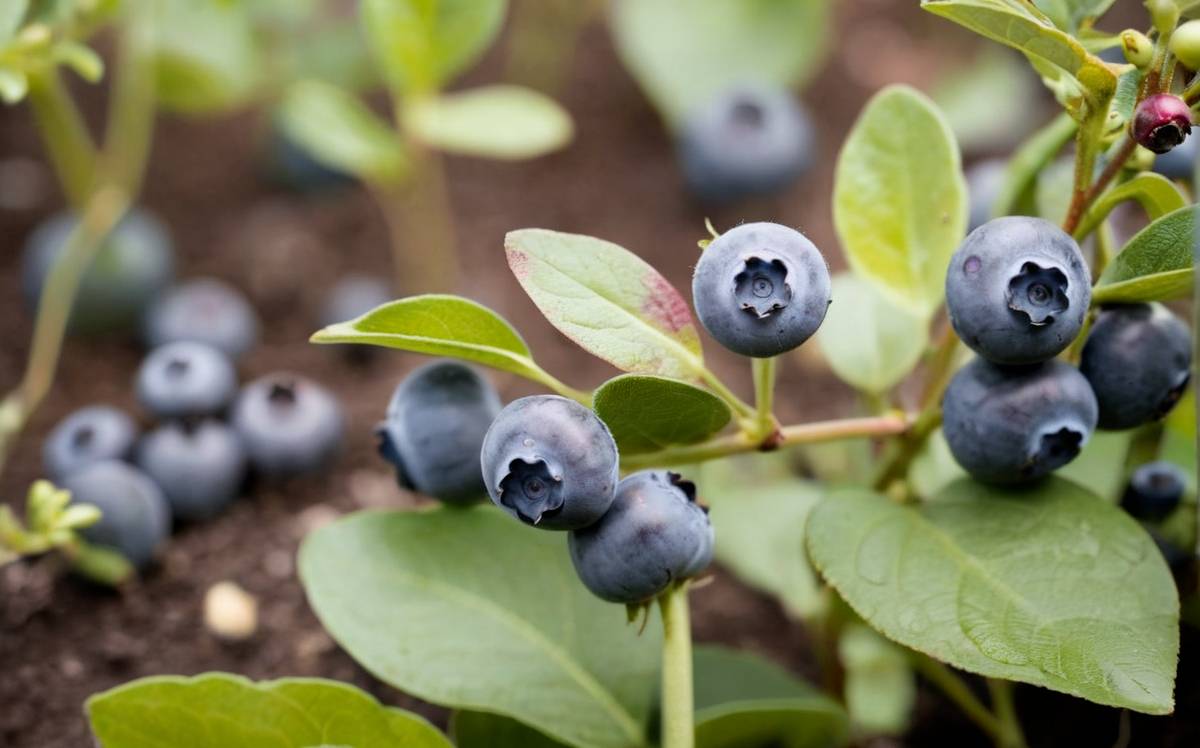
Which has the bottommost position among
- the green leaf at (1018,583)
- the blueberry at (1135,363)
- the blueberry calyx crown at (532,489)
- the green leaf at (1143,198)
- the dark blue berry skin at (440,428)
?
the dark blue berry skin at (440,428)

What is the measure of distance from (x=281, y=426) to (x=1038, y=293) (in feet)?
2.87

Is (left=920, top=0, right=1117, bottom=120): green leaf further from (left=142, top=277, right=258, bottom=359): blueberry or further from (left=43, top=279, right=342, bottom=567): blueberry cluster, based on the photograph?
(left=142, top=277, right=258, bottom=359): blueberry

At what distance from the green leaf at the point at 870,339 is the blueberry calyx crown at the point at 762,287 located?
0.33 meters

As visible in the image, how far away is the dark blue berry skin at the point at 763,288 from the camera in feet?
2.86

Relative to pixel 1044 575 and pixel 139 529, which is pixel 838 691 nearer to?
pixel 1044 575

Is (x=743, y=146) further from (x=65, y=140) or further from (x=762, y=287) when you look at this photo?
(x=762, y=287)

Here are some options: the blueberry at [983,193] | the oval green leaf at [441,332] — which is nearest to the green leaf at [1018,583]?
the oval green leaf at [441,332]

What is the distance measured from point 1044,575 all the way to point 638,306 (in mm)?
373

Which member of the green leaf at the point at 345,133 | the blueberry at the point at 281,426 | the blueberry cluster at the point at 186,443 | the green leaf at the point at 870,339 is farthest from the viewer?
the green leaf at the point at 345,133

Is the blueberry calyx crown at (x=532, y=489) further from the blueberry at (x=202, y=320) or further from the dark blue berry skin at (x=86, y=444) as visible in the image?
the blueberry at (x=202, y=320)

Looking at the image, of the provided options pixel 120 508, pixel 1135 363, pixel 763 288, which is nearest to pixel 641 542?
pixel 763 288

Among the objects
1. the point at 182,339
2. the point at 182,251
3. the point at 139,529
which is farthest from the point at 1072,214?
the point at 182,251

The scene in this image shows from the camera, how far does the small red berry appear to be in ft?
2.66

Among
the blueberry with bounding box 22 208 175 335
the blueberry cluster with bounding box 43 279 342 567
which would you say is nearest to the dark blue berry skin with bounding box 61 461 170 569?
the blueberry cluster with bounding box 43 279 342 567
